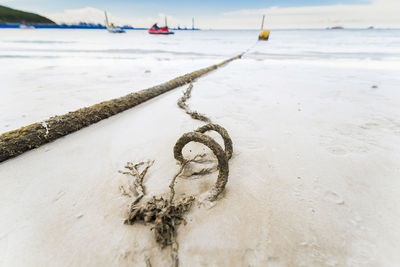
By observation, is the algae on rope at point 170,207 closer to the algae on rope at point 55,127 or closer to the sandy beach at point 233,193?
the sandy beach at point 233,193

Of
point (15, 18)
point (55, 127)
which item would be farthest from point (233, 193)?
point (15, 18)

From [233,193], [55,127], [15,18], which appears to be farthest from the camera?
[15,18]

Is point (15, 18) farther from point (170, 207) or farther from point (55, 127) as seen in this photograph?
point (170, 207)

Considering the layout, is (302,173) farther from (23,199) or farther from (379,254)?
(23,199)

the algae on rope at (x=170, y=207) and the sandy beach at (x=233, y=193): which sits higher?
the algae on rope at (x=170, y=207)

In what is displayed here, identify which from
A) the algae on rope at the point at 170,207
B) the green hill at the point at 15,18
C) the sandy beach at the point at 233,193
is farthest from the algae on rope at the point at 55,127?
the green hill at the point at 15,18

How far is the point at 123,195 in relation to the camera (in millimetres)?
1594

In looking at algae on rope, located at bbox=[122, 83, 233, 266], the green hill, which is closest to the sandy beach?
algae on rope, located at bbox=[122, 83, 233, 266]

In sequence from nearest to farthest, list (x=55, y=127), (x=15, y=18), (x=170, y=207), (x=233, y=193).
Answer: (x=170, y=207) → (x=233, y=193) → (x=55, y=127) → (x=15, y=18)

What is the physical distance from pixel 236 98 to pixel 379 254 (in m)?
3.35

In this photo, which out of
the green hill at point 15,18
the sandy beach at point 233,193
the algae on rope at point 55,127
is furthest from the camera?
the green hill at point 15,18

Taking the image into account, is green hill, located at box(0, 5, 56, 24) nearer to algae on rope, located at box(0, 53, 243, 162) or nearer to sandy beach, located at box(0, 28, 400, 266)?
algae on rope, located at box(0, 53, 243, 162)

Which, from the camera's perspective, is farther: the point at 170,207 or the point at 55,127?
the point at 55,127

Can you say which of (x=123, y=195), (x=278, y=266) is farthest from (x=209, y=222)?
(x=123, y=195)
